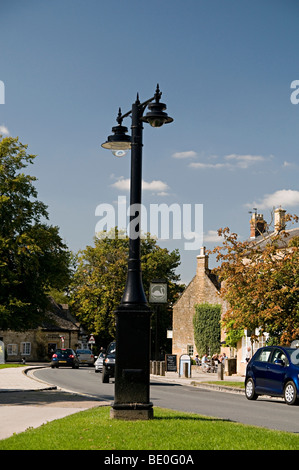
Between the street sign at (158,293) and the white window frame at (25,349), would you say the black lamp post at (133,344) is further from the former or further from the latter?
the white window frame at (25,349)

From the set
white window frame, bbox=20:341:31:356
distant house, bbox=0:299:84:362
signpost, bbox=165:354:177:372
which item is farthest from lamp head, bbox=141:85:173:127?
white window frame, bbox=20:341:31:356

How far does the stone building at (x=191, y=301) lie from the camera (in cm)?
5572

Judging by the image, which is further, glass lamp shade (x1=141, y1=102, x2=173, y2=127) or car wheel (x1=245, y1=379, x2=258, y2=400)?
car wheel (x1=245, y1=379, x2=258, y2=400)

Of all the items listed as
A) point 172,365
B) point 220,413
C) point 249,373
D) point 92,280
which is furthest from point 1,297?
point 92,280

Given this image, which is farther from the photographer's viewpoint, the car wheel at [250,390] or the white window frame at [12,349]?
the white window frame at [12,349]

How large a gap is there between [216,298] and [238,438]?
4522 cm

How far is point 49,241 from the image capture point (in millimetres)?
38281

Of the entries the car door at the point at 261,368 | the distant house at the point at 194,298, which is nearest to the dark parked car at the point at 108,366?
the car door at the point at 261,368

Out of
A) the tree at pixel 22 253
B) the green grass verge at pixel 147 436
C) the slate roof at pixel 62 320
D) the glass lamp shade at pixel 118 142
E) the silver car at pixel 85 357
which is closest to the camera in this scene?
the green grass verge at pixel 147 436

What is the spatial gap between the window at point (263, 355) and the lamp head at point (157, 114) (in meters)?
11.2

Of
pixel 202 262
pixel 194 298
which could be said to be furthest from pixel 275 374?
pixel 194 298

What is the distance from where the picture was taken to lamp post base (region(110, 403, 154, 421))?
433 inches

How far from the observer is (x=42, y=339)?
78.4 m

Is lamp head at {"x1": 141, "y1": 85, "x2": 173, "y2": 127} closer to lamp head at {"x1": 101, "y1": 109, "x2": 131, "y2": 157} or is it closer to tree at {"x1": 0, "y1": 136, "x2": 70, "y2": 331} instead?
lamp head at {"x1": 101, "y1": 109, "x2": 131, "y2": 157}
